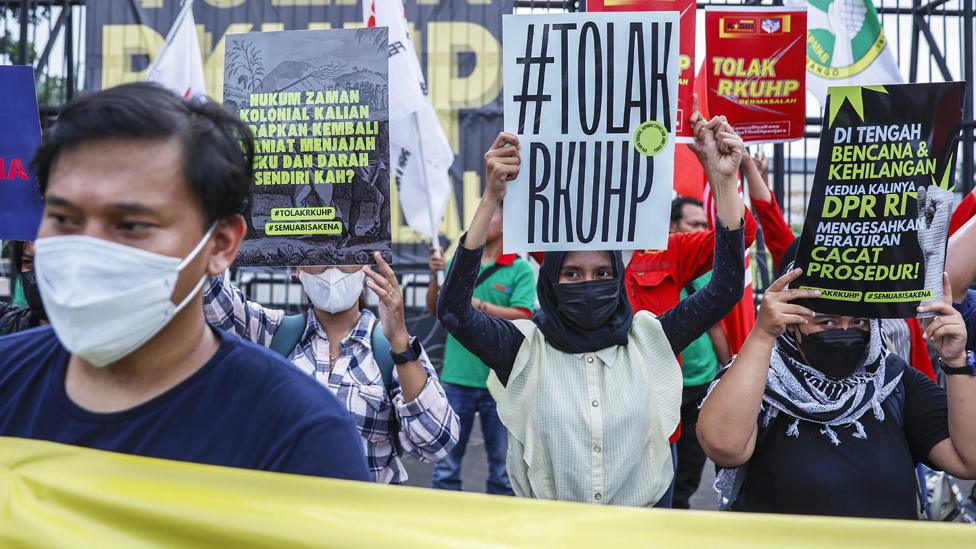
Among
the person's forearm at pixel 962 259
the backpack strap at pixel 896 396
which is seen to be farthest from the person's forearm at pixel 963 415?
the person's forearm at pixel 962 259

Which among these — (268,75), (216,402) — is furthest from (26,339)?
(268,75)

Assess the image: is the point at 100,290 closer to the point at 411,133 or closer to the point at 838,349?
the point at 838,349

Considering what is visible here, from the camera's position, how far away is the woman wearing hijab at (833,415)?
2.52 m

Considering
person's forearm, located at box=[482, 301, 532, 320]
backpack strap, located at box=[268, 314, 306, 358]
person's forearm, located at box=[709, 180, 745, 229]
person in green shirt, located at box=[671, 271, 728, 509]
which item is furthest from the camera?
person's forearm, located at box=[482, 301, 532, 320]

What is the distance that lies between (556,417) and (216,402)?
1.43 m

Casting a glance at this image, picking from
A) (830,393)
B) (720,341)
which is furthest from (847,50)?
(830,393)

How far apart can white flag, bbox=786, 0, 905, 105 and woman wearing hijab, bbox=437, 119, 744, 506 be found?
9.48ft

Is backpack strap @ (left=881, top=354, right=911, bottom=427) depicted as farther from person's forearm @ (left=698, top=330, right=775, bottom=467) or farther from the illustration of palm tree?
the illustration of palm tree

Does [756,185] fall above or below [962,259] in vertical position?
above

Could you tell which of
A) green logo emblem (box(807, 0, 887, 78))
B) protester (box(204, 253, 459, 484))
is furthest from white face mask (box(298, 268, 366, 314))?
green logo emblem (box(807, 0, 887, 78))

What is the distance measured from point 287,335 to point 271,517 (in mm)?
1596

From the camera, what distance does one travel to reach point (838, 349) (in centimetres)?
265

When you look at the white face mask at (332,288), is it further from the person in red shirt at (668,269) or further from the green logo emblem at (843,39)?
the green logo emblem at (843,39)

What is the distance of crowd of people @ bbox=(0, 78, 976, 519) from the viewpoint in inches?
58.9
